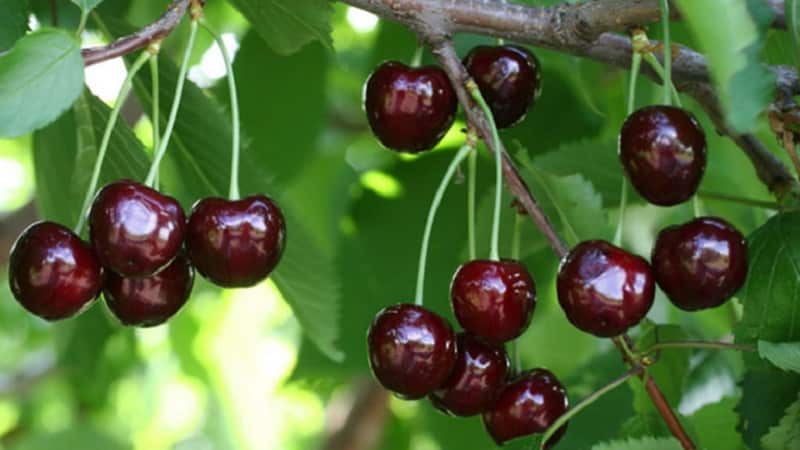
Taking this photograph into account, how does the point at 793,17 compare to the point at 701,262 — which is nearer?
the point at 793,17

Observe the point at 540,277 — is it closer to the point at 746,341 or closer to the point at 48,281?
the point at 746,341

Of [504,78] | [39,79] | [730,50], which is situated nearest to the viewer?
[730,50]

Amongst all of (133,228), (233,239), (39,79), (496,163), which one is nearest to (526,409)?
(496,163)

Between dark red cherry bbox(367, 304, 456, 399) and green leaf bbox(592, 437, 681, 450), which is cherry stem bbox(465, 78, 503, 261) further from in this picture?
green leaf bbox(592, 437, 681, 450)

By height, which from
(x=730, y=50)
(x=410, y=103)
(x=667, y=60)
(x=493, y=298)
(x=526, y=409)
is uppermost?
(x=730, y=50)

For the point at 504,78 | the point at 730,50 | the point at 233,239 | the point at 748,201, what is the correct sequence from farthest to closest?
the point at 748,201 < the point at 504,78 < the point at 233,239 < the point at 730,50

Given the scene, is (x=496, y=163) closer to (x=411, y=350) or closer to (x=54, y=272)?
(x=411, y=350)
